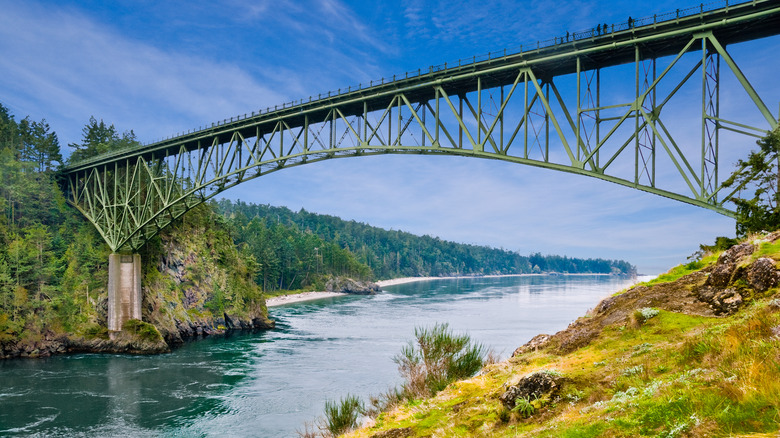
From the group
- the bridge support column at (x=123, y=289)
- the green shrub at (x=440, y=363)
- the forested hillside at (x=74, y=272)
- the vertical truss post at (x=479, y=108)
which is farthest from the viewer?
the bridge support column at (x=123, y=289)

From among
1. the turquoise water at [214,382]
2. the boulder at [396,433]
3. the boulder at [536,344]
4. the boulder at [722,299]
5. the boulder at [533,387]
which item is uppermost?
the boulder at [722,299]

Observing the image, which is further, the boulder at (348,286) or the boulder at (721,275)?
the boulder at (348,286)

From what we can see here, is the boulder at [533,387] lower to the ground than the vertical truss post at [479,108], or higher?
lower

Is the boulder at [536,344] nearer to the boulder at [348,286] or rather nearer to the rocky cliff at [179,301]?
the rocky cliff at [179,301]

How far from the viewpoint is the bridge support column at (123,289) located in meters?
45.7

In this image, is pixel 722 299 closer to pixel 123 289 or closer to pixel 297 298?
pixel 123 289

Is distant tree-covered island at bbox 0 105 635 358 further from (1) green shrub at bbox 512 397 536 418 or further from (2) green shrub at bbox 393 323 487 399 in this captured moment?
(1) green shrub at bbox 512 397 536 418

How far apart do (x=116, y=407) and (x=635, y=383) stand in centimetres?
3054

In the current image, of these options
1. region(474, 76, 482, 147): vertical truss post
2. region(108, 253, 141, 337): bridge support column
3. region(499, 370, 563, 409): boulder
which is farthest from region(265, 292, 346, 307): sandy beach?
region(499, 370, 563, 409): boulder

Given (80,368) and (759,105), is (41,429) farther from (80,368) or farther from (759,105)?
(759,105)

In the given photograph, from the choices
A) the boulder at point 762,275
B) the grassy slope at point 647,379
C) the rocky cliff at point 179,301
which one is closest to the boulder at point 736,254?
the grassy slope at point 647,379

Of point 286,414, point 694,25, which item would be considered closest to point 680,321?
point 694,25

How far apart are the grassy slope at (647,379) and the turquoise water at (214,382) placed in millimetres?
15526

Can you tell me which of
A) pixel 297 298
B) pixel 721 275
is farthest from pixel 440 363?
pixel 297 298
